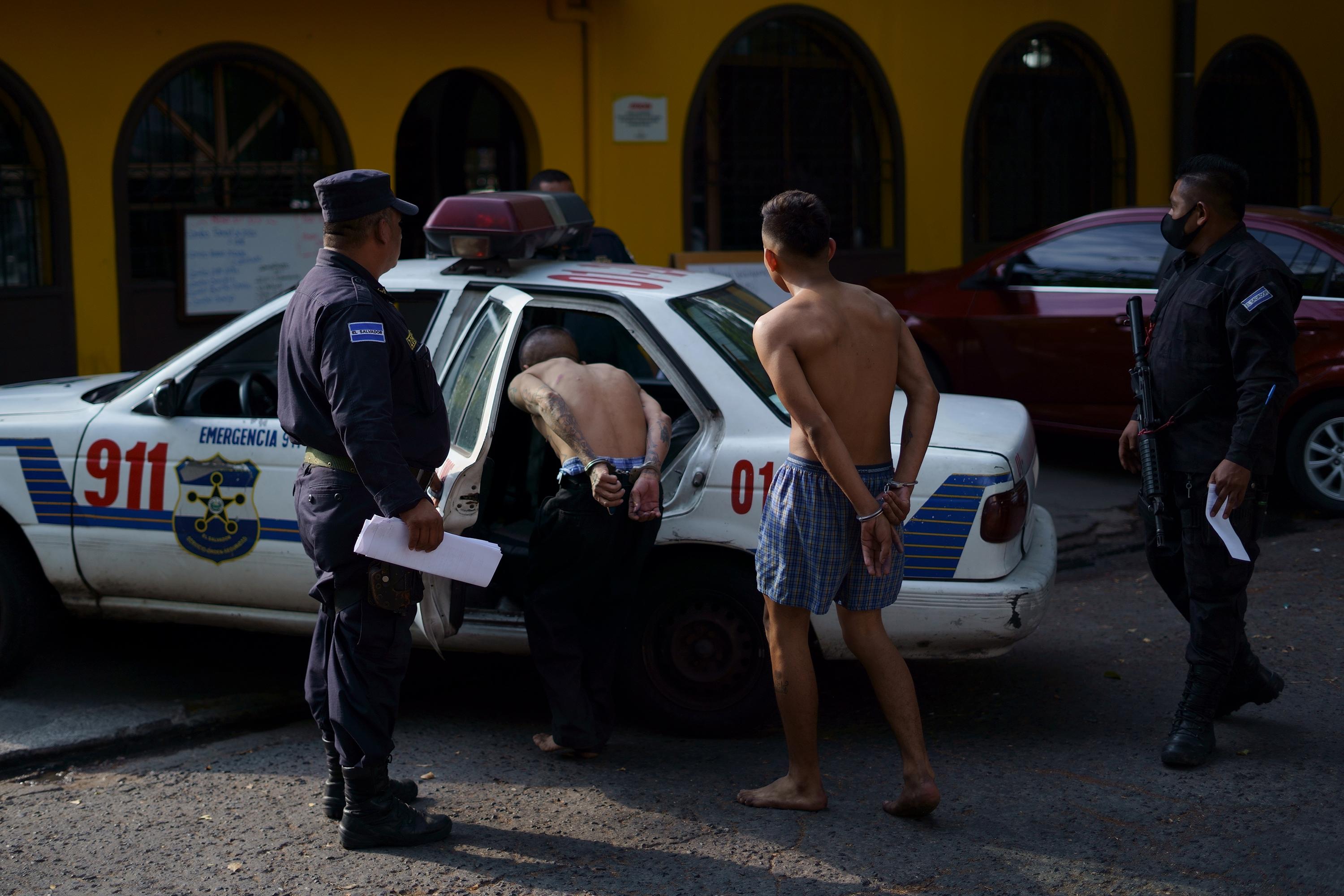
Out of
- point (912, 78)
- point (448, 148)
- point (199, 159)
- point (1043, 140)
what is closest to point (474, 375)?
point (199, 159)

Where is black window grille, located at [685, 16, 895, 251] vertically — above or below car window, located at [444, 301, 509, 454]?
above

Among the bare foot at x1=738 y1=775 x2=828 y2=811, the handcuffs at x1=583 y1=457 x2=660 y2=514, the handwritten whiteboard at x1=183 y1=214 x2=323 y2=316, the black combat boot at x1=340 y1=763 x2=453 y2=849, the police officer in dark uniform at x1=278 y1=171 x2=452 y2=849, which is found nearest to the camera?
the police officer in dark uniform at x1=278 y1=171 x2=452 y2=849

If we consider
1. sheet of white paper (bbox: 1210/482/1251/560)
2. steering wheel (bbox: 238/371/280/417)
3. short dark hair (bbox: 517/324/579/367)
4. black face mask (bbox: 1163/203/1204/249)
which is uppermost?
black face mask (bbox: 1163/203/1204/249)

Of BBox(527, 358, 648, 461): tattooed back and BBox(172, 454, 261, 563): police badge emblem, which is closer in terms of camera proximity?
BBox(527, 358, 648, 461): tattooed back

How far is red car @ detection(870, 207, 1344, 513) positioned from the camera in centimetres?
749

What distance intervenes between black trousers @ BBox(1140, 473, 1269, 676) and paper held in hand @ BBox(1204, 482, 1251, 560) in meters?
0.04

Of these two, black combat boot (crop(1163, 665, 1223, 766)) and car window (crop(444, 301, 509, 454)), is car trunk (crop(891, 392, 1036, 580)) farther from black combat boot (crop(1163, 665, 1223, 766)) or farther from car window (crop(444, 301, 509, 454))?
car window (crop(444, 301, 509, 454))

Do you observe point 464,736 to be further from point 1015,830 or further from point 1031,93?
point 1031,93

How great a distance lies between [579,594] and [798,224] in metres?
1.35

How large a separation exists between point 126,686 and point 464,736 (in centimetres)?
141

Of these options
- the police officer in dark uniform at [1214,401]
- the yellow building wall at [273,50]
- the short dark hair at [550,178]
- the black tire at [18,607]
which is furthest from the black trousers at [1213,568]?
the yellow building wall at [273,50]

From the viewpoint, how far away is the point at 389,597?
3.70 m

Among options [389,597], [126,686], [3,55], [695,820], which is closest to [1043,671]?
[695,820]

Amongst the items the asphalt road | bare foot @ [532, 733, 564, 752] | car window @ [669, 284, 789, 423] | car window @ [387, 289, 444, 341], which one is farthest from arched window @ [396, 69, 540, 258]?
bare foot @ [532, 733, 564, 752]
